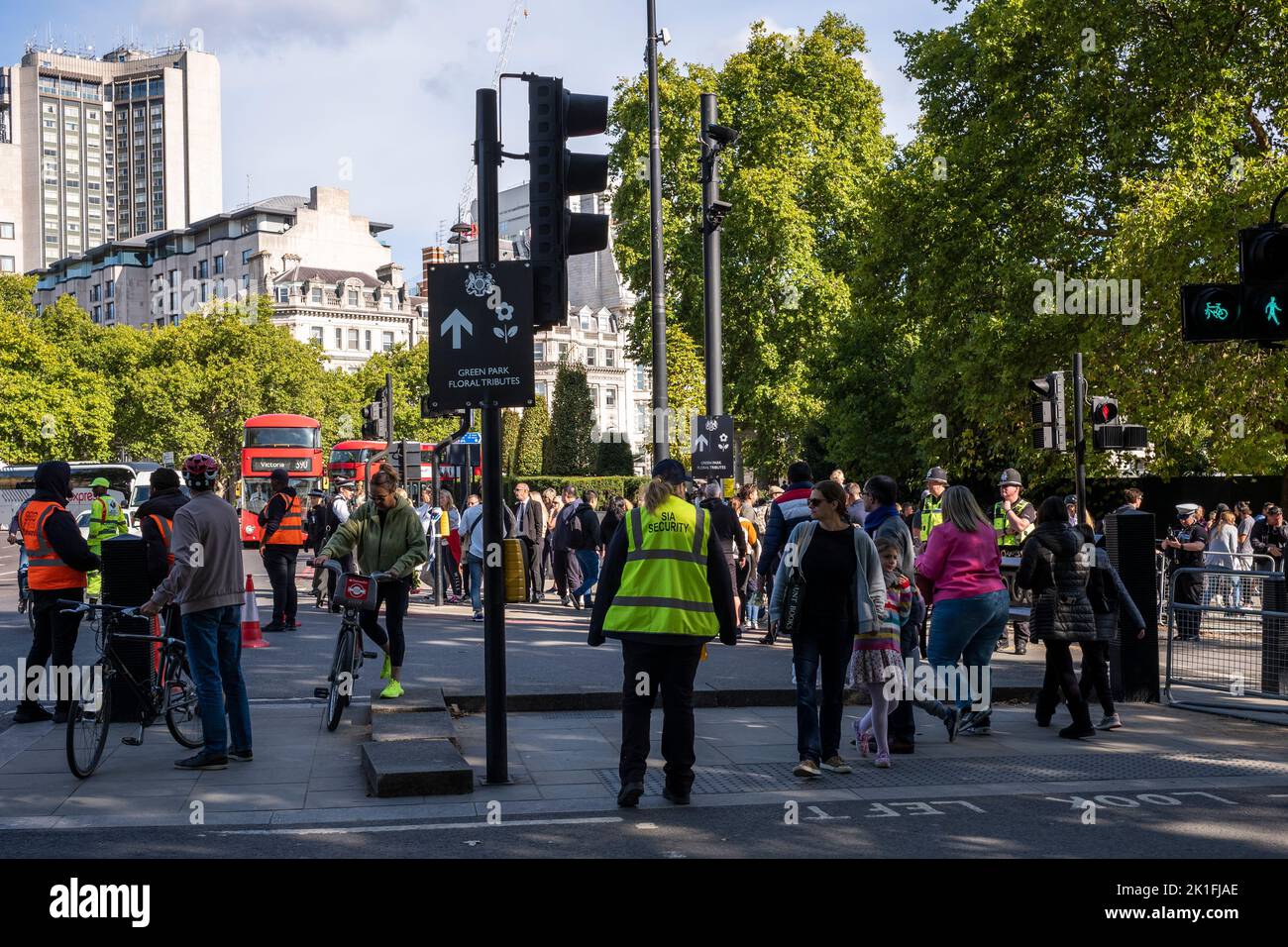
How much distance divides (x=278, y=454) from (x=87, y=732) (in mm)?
35927

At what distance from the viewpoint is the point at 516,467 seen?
86375mm

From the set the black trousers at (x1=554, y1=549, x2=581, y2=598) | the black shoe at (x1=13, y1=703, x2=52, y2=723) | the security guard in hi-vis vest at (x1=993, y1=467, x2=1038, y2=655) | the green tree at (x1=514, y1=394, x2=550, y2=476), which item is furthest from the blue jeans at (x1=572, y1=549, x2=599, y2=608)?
the green tree at (x1=514, y1=394, x2=550, y2=476)

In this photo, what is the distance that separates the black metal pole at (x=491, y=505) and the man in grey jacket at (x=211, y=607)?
1.74 meters

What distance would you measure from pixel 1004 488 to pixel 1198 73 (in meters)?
12.3

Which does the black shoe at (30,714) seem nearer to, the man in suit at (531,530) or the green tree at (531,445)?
the man in suit at (531,530)

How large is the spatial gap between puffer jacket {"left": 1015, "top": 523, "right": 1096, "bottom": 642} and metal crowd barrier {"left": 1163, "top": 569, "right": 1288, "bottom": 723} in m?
1.50

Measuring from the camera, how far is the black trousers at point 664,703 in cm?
716

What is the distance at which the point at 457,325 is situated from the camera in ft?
25.0

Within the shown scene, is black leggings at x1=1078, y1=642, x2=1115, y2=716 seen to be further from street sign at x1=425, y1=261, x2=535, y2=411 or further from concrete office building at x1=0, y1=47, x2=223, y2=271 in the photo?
concrete office building at x1=0, y1=47, x2=223, y2=271

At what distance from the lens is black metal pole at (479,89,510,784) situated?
761 cm

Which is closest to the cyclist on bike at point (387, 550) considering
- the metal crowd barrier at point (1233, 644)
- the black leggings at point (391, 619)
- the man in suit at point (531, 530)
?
the black leggings at point (391, 619)

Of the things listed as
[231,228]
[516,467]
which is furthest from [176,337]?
[231,228]

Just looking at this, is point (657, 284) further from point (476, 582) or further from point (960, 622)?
point (960, 622)
